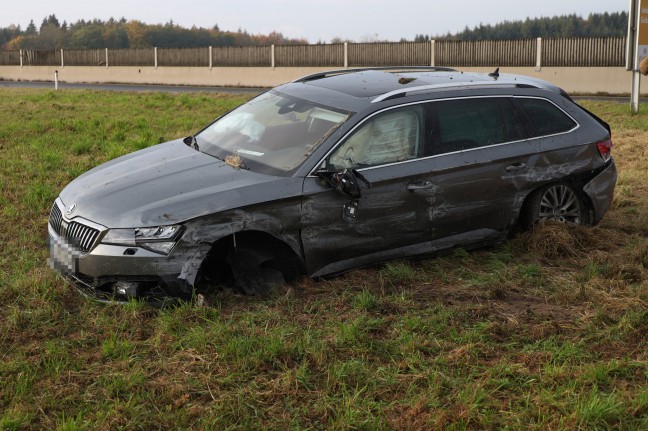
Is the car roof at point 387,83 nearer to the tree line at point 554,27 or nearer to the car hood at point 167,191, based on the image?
the car hood at point 167,191

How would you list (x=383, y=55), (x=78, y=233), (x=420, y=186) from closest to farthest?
(x=78, y=233) → (x=420, y=186) → (x=383, y=55)

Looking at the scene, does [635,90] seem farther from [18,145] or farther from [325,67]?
[325,67]

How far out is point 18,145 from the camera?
40.6 ft

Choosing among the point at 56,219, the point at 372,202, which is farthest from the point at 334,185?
the point at 56,219

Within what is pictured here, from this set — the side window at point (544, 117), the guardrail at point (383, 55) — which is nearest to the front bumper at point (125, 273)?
the side window at point (544, 117)

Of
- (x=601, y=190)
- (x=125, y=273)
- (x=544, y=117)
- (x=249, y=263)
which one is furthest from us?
(x=601, y=190)

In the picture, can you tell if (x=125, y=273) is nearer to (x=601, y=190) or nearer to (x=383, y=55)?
(x=601, y=190)

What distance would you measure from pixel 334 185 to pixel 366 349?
60.6 inches

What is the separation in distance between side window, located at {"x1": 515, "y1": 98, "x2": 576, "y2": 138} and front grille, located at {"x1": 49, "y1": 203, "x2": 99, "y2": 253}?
A: 379 cm

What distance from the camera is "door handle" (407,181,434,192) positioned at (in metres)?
6.22

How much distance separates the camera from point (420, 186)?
627 centimetres

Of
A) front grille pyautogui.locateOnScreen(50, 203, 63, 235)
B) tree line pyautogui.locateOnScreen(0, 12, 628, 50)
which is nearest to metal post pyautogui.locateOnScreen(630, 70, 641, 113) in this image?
front grille pyautogui.locateOnScreen(50, 203, 63, 235)

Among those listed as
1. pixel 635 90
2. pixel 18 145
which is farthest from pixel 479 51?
pixel 18 145

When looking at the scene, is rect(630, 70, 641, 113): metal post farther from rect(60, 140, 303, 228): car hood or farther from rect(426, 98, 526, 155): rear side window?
rect(60, 140, 303, 228): car hood
